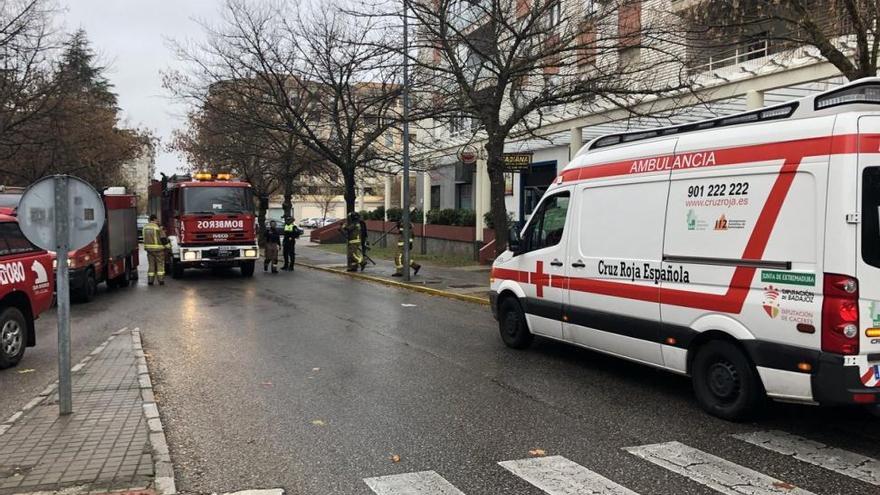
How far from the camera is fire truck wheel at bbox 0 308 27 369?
A: 25.0ft

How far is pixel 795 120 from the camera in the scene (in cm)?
507

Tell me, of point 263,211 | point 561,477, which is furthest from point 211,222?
point 561,477

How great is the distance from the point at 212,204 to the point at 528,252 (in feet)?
43.7

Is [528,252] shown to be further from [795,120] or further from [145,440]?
[145,440]

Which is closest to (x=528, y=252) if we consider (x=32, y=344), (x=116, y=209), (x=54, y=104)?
(x=32, y=344)

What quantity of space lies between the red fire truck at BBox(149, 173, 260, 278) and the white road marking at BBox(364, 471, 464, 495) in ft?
52.6

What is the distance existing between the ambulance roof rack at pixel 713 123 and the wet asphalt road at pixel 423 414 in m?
2.48

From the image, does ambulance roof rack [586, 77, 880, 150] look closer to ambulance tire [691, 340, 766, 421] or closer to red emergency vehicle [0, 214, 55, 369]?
ambulance tire [691, 340, 766, 421]

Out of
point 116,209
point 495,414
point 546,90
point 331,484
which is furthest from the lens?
point 116,209

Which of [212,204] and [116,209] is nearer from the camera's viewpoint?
[116,209]

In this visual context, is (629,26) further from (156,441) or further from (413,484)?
(156,441)

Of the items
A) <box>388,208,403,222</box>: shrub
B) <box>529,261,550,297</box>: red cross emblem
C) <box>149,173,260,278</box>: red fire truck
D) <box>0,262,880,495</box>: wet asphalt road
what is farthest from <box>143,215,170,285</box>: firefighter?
<box>388,208,403,222</box>: shrub

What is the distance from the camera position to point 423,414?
18.9 ft

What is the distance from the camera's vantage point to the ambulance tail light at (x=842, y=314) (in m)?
4.62
